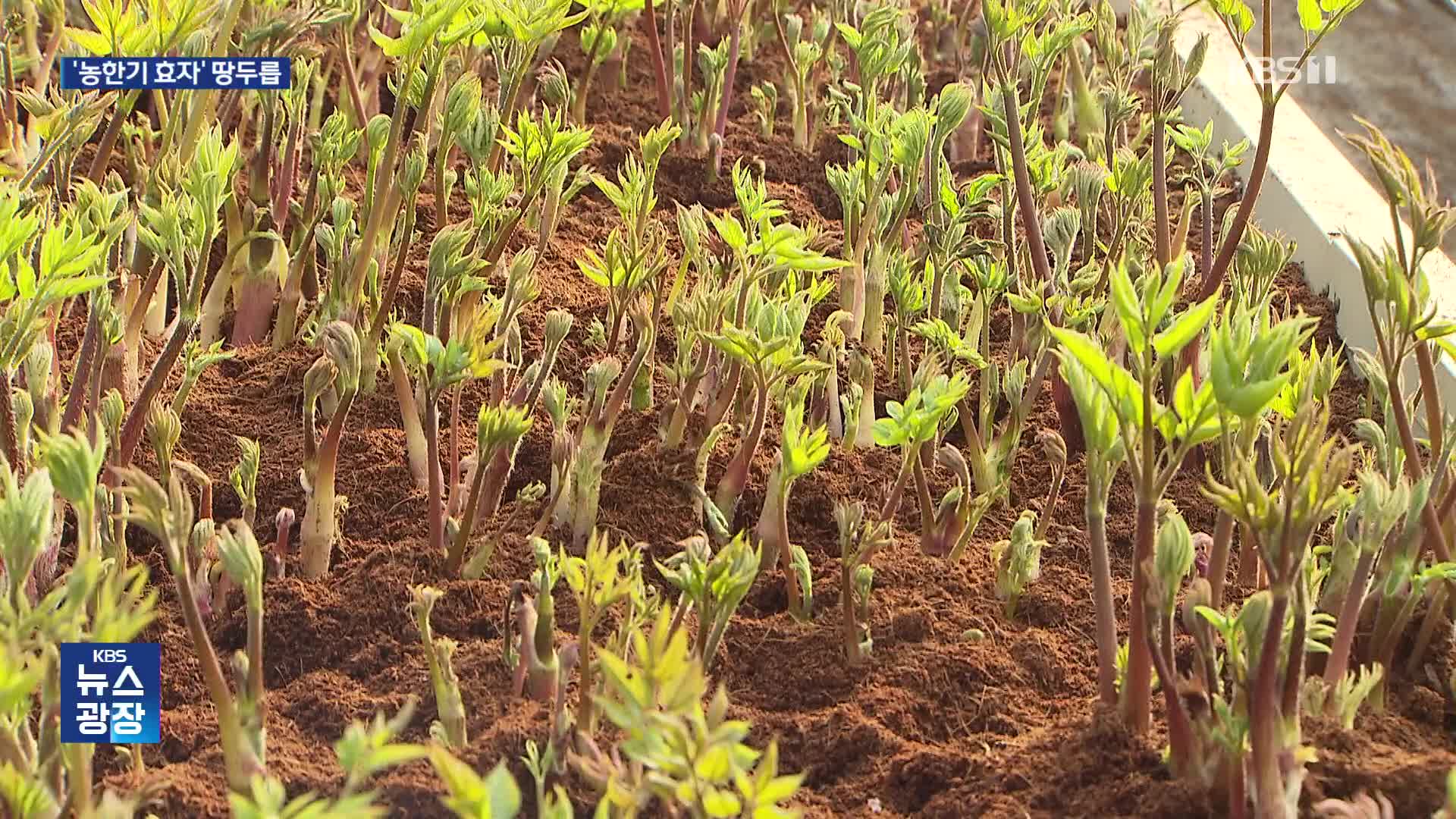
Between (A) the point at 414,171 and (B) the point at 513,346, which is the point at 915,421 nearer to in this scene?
(B) the point at 513,346

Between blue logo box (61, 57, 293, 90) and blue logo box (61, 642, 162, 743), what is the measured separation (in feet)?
2.18

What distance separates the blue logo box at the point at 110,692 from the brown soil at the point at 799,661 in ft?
0.29

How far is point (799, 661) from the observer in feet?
4.69

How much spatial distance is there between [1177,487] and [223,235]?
51.7 inches

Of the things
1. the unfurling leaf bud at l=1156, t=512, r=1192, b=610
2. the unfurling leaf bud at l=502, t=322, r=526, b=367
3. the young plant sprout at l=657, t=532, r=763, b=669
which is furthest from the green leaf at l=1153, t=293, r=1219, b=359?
the unfurling leaf bud at l=502, t=322, r=526, b=367

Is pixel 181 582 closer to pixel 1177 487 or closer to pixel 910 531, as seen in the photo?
pixel 910 531

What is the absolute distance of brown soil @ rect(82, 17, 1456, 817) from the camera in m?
1.22

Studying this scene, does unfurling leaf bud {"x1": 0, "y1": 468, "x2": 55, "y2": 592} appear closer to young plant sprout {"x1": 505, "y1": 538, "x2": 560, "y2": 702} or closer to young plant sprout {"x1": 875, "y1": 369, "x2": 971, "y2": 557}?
young plant sprout {"x1": 505, "y1": 538, "x2": 560, "y2": 702}

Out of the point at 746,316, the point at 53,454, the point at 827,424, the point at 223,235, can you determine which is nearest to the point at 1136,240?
the point at 827,424

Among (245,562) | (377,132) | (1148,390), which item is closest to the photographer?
(1148,390)

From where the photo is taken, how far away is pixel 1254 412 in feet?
3.14

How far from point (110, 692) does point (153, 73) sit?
71 centimetres

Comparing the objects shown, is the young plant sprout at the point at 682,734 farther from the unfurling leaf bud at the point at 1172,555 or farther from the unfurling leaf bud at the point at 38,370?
the unfurling leaf bud at the point at 38,370

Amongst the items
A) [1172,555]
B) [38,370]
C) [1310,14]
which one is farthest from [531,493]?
[1310,14]
